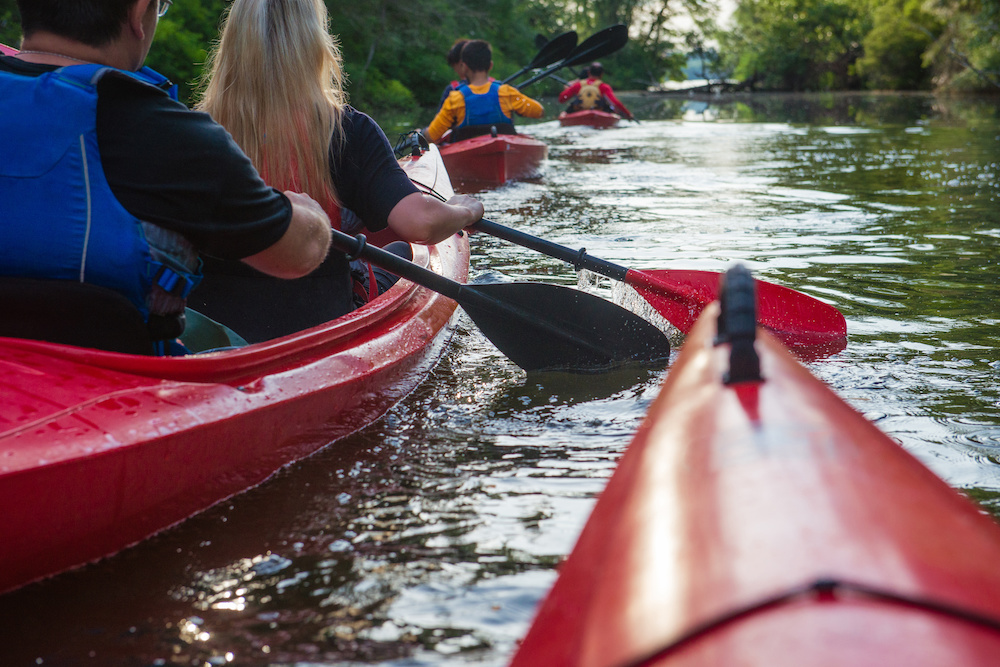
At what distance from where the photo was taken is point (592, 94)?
15.5m

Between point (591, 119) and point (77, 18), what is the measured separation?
47.2 ft

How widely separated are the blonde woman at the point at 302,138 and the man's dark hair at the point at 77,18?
803 millimetres

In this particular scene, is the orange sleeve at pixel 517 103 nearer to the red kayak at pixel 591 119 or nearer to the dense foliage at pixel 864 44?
the red kayak at pixel 591 119

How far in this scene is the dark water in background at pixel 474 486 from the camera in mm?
1668

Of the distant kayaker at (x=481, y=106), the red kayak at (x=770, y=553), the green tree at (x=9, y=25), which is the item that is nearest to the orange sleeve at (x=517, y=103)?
the distant kayaker at (x=481, y=106)

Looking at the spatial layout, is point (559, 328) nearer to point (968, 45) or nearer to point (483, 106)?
point (483, 106)

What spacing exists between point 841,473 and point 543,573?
104 cm

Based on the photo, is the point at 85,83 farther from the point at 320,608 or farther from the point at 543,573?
the point at 543,573

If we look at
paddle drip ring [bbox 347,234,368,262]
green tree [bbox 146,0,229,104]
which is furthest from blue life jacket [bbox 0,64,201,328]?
green tree [bbox 146,0,229,104]

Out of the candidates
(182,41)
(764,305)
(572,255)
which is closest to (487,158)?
(572,255)

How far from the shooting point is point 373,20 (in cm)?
2116

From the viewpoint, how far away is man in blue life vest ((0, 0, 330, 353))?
1.68 metres

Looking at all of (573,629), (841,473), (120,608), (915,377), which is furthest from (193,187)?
(915,377)

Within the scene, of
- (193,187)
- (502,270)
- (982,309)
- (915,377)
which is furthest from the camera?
(502,270)
